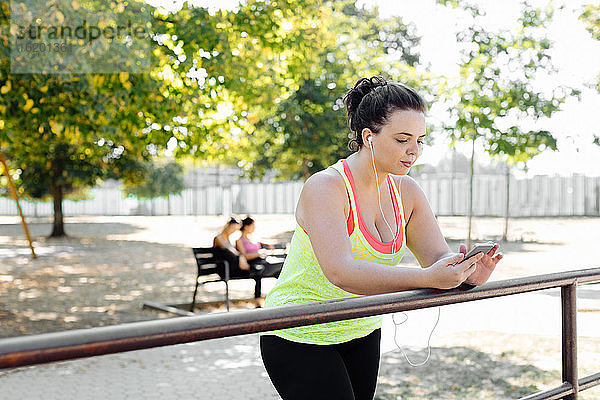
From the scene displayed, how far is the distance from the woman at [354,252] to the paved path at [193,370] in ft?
10.9

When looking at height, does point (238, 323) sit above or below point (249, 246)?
above

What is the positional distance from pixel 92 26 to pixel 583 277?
6.77 meters

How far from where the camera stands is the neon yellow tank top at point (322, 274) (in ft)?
6.34

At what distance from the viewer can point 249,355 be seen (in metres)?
6.60

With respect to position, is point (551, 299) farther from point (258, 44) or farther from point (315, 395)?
point (315, 395)

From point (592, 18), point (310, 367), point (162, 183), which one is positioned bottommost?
point (310, 367)

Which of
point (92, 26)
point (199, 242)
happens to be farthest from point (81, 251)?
point (92, 26)

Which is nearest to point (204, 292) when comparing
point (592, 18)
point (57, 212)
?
point (592, 18)

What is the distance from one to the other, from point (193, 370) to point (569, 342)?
4.40 meters

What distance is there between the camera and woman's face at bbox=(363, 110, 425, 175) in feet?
6.39

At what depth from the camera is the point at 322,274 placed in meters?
1.95

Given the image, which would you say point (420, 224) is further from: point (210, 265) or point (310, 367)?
point (210, 265)

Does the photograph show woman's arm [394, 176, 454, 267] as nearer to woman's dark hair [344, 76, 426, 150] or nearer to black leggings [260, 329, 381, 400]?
woman's dark hair [344, 76, 426, 150]

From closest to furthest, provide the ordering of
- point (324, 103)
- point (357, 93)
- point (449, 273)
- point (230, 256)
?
point (449, 273) < point (357, 93) < point (230, 256) < point (324, 103)
